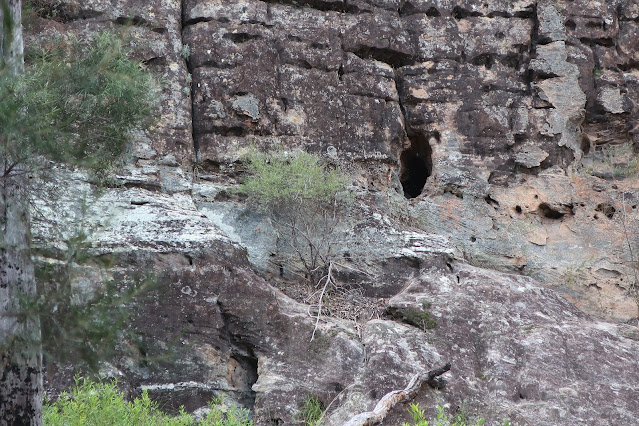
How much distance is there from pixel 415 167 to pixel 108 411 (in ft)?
20.3

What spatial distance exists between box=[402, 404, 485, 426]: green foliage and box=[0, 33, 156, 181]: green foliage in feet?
10.3

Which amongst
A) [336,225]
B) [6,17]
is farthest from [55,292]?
[336,225]

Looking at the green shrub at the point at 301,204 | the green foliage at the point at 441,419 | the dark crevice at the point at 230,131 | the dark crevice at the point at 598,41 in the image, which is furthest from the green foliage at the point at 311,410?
the dark crevice at the point at 598,41

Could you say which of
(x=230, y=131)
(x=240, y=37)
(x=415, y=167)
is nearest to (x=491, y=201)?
(x=415, y=167)

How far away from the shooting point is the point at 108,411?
21.8 feet

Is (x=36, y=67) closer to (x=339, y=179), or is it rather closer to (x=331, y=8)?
(x=339, y=179)

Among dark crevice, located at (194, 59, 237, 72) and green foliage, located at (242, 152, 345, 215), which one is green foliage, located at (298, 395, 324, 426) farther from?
dark crevice, located at (194, 59, 237, 72)

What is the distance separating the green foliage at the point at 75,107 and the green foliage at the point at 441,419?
3.13 metres

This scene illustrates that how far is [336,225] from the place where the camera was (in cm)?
995

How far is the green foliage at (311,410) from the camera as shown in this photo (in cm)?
752

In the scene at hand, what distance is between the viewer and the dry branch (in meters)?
7.04

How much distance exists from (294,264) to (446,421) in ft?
10.8

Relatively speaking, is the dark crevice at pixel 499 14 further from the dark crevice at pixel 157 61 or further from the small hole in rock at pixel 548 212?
the dark crevice at pixel 157 61

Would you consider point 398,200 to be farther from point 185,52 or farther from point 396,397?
point 396,397
